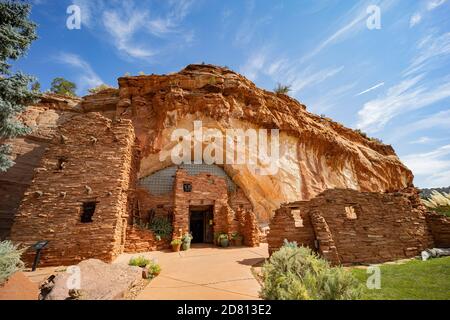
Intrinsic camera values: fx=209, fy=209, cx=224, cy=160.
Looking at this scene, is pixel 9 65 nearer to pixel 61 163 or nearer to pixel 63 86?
pixel 61 163

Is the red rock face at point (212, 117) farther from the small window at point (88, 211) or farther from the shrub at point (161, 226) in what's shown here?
the small window at point (88, 211)

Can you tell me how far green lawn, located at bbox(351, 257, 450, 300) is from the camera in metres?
4.07

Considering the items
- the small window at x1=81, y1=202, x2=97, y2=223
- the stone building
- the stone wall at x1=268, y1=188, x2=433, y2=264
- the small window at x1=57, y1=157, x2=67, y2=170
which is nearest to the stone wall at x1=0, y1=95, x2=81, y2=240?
the stone building

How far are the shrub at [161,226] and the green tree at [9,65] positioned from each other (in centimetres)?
740

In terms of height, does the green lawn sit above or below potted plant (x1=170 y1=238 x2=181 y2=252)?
above

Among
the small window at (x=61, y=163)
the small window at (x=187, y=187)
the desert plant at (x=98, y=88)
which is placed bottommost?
the small window at (x=187, y=187)

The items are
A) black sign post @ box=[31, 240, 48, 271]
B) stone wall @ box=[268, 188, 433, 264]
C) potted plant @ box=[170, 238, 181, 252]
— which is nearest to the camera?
black sign post @ box=[31, 240, 48, 271]

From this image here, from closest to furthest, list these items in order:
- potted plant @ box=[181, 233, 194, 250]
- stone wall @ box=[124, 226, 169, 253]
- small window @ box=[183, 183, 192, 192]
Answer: stone wall @ box=[124, 226, 169, 253] < potted plant @ box=[181, 233, 194, 250] < small window @ box=[183, 183, 192, 192]

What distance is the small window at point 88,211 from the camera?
359 inches

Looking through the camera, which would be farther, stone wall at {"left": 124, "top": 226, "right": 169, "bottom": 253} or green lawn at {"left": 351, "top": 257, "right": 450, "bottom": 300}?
stone wall at {"left": 124, "top": 226, "right": 169, "bottom": 253}

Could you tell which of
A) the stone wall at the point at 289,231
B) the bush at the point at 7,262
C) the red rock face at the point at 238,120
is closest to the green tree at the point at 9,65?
the bush at the point at 7,262

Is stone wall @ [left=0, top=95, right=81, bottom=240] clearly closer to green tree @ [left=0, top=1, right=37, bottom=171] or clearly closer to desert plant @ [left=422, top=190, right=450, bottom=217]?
green tree @ [left=0, top=1, right=37, bottom=171]

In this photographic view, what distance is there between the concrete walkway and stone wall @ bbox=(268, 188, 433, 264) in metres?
1.87

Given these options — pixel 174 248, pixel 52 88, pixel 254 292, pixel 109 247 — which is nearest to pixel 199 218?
pixel 174 248
